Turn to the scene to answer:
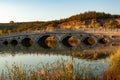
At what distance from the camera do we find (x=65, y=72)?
17.1 m

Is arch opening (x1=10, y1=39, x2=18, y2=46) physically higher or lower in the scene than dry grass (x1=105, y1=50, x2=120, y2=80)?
lower

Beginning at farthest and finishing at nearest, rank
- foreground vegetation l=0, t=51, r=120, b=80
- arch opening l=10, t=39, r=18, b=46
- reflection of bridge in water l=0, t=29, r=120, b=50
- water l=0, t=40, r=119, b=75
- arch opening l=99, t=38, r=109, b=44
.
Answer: arch opening l=10, t=39, r=18, b=46 → arch opening l=99, t=38, r=109, b=44 → reflection of bridge in water l=0, t=29, r=120, b=50 → water l=0, t=40, r=119, b=75 → foreground vegetation l=0, t=51, r=120, b=80

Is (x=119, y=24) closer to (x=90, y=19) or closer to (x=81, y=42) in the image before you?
(x=90, y=19)

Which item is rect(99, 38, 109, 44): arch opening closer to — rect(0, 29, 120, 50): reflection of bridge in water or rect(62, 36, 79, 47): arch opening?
rect(0, 29, 120, 50): reflection of bridge in water

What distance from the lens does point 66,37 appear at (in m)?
78.7

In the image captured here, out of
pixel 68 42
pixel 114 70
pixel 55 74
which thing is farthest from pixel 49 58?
pixel 68 42

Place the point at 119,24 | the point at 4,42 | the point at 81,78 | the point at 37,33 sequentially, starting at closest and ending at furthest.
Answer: the point at 81,78 < the point at 37,33 < the point at 4,42 < the point at 119,24

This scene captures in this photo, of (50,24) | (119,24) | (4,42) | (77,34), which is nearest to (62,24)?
(50,24)

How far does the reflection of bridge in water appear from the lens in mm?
66188

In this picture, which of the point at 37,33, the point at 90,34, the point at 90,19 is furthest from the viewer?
the point at 90,19

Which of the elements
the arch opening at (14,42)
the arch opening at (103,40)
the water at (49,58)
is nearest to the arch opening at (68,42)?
the arch opening at (103,40)

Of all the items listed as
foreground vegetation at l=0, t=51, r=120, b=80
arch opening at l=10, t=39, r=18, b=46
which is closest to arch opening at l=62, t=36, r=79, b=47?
arch opening at l=10, t=39, r=18, b=46

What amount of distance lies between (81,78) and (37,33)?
60250 mm

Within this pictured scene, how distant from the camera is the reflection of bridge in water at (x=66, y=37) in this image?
66.2 metres
